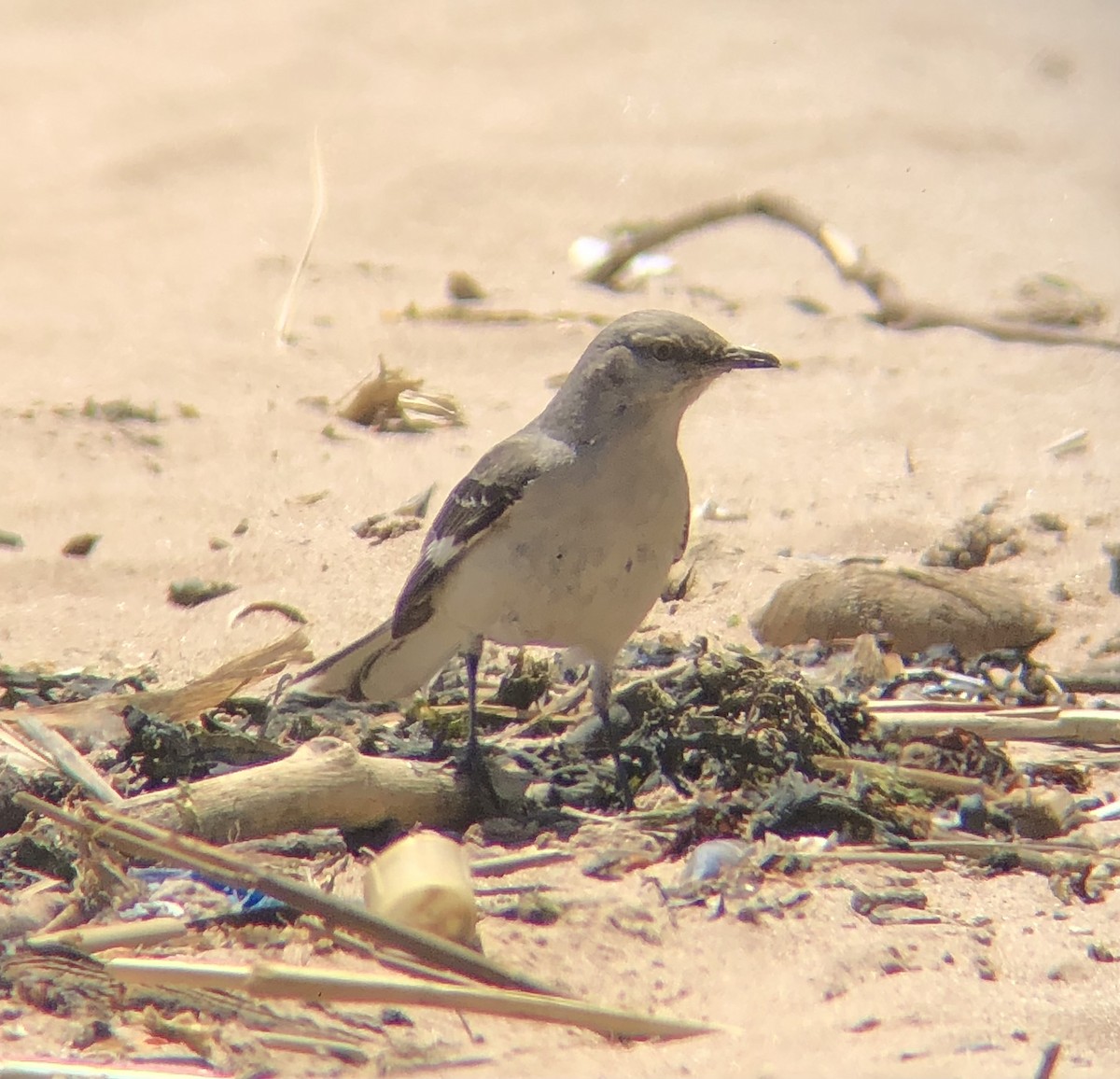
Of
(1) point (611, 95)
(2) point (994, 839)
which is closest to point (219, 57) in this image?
(1) point (611, 95)

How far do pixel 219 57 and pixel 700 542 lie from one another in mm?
7155

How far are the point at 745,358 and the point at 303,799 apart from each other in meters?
1.72

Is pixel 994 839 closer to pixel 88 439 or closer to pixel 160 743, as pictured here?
pixel 160 743

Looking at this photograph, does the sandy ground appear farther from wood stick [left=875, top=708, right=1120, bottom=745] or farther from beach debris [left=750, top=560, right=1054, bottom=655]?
wood stick [left=875, top=708, right=1120, bottom=745]

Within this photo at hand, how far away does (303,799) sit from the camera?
393 centimetres

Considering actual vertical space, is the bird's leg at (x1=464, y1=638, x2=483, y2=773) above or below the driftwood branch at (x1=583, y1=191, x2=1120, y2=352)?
above

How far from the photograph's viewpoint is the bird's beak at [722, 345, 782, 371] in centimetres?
468

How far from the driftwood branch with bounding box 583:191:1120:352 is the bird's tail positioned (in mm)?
4244

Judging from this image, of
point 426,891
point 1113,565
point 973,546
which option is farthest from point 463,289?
point 426,891

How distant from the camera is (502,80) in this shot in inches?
464

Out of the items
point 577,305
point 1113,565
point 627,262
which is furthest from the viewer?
point 627,262

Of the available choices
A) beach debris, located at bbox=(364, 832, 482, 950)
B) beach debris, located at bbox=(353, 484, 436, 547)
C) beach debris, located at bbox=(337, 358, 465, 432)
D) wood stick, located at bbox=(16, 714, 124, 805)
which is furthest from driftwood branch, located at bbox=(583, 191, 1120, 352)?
beach debris, located at bbox=(364, 832, 482, 950)

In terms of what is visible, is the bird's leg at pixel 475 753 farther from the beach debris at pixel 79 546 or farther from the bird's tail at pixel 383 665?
the beach debris at pixel 79 546

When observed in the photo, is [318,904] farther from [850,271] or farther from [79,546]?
[850,271]
